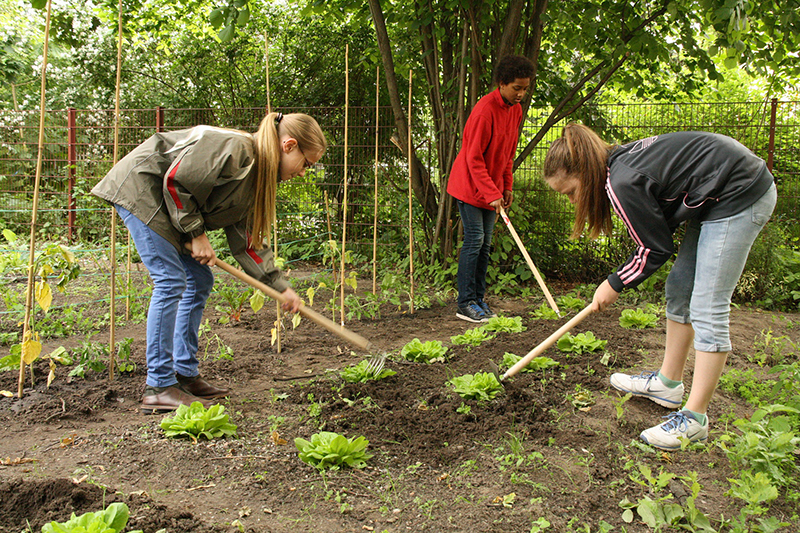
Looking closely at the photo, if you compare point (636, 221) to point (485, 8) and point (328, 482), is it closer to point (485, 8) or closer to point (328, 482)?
point (328, 482)

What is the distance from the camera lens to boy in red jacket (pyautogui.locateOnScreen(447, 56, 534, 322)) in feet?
13.6

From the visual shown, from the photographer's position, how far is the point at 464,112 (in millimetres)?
5430

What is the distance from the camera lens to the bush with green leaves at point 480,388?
2.80 meters

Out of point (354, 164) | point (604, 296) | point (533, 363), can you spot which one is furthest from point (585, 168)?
point (354, 164)

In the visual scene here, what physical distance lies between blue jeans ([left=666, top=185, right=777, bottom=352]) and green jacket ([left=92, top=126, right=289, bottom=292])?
1982 millimetres

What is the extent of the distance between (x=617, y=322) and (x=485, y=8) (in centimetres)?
310

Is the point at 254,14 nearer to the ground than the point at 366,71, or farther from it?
farther from it

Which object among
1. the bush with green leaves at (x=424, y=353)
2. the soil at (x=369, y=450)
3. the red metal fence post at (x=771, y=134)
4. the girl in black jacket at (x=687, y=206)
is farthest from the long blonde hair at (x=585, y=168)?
the red metal fence post at (x=771, y=134)

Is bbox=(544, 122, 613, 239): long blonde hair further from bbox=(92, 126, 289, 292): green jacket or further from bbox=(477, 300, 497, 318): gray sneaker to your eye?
bbox=(477, 300, 497, 318): gray sneaker

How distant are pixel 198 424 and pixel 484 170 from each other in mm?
2792

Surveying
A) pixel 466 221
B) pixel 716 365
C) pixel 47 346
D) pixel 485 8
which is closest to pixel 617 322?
pixel 466 221

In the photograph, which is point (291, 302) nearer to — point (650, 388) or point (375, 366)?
point (375, 366)

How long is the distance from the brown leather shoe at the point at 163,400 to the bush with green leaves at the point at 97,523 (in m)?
1.15

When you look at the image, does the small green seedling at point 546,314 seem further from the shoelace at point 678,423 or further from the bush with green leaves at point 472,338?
the shoelace at point 678,423
